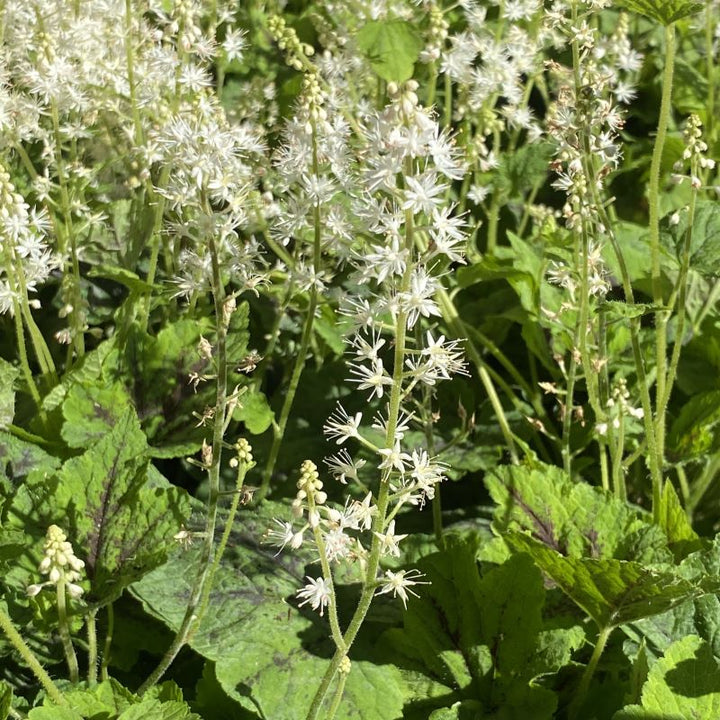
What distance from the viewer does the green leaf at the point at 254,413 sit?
2221mm

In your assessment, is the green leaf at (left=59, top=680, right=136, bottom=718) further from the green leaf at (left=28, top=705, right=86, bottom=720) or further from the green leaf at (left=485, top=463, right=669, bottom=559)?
the green leaf at (left=485, top=463, right=669, bottom=559)

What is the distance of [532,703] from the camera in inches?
75.4

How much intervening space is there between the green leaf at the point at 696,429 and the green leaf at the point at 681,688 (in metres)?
0.66

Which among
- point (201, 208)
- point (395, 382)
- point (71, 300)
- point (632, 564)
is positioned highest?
point (201, 208)

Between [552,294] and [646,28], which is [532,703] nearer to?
[552,294]

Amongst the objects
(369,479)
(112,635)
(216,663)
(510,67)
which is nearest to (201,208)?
(216,663)

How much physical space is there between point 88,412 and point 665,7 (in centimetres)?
145

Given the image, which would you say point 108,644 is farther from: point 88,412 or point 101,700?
point 88,412

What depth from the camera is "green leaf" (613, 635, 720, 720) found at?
5.63ft

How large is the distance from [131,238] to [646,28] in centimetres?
260

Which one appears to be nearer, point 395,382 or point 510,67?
point 395,382

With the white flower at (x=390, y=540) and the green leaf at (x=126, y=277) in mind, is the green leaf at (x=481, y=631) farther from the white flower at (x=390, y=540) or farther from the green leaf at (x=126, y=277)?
the green leaf at (x=126, y=277)

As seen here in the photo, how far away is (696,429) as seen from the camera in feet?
8.03

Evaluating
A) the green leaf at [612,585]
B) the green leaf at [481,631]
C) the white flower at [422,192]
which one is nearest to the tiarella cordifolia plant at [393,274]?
the white flower at [422,192]
